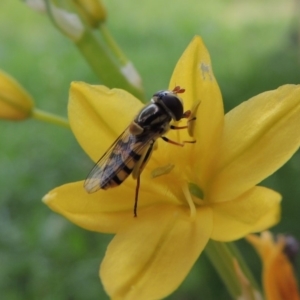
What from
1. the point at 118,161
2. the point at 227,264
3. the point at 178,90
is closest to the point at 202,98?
the point at 178,90

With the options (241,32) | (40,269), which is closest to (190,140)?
(40,269)

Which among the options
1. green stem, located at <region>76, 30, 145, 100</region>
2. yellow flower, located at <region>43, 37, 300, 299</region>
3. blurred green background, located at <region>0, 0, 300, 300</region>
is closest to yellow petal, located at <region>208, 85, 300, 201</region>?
yellow flower, located at <region>43, 37, 300, 299</region>

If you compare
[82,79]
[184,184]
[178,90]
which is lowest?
[82,79]

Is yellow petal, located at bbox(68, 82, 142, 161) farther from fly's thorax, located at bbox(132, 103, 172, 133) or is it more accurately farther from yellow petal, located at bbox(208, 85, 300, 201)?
yellow petal, located at bbox(208, 85, 300, 201)

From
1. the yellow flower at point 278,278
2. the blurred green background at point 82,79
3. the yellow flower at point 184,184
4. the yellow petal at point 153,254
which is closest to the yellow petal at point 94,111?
the yellow flower at point 184,184

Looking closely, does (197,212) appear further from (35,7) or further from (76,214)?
(35,7)

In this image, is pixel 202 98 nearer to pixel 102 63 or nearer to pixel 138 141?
pixel 138 141
